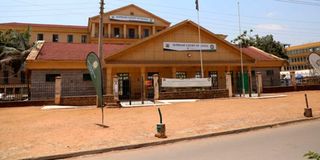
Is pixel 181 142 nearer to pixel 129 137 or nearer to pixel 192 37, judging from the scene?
pixel 129 137

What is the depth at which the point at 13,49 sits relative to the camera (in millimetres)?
34750

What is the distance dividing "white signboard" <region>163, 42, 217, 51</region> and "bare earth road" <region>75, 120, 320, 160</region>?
17955 mm

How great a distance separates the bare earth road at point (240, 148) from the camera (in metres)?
6.74

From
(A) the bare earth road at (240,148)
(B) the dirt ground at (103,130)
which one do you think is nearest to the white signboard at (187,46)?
(B) the dirt ground at (103,130)

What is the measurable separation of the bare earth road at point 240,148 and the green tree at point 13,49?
30.1 m

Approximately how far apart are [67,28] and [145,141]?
48.9 meters

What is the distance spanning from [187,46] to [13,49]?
842 inches

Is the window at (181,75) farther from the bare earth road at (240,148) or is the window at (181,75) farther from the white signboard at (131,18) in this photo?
the white signboard at (131,18)

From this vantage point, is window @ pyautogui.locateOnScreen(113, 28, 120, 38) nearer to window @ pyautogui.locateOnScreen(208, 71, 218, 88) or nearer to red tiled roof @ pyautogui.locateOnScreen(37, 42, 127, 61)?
red tiled roof @ pyautogui.locateOnScreen(37, 42, 127, 61)

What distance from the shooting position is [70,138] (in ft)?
29.4

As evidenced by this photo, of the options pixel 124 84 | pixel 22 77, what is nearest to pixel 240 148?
pixel 124 84

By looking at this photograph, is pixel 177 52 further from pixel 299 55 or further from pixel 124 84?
pixel 299 55

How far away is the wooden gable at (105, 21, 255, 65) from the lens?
2525 centimetres

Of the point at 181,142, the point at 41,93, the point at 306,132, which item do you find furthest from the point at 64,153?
the point at 41,93
